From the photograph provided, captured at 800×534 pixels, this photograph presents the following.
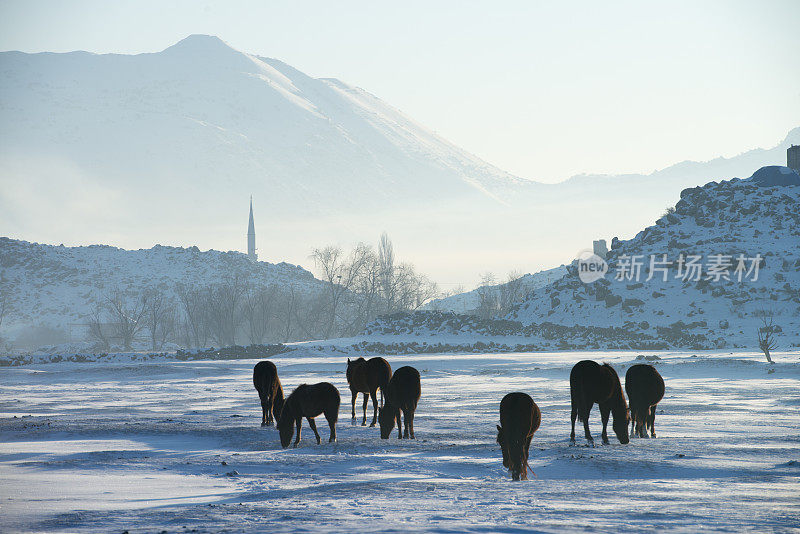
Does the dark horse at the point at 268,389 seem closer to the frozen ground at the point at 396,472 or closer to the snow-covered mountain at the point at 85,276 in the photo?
the frozen ground at the point at 396,472

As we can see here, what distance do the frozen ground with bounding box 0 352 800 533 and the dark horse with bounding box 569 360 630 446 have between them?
0.58 meters

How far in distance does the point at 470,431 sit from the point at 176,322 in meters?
106

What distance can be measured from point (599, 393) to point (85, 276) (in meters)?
139

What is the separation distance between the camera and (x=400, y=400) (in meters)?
19.8

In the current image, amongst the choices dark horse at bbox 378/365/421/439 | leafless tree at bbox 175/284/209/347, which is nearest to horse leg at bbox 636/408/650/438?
dark horse at bbox 378/365/421/439

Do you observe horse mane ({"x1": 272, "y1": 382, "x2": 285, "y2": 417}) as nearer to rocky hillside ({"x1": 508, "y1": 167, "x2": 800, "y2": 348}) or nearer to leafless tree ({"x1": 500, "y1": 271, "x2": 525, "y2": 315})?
rocky hillside ({"x1": 508, "y1": 167, "x2": 800, "y2": 348})

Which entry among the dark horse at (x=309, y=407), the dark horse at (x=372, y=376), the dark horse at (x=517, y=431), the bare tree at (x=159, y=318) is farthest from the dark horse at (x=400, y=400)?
the bare tree at (x=159, y=318)

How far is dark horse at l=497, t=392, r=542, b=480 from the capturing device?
47.6ft

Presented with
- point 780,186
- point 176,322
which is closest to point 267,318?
point 176,322

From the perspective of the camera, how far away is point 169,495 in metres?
13.5

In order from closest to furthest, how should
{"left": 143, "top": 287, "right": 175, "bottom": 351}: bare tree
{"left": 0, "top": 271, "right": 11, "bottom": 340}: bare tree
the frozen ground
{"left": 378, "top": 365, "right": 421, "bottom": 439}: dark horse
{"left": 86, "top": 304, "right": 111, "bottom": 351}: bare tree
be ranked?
the frozen ground < {"left": 378, "top": 365, "right": 421, "bottom": 439}: dark horse < {"left": 86, "top": 304, "right": 111, "bottom": 351}: bare tree < {"left": 143, "top": 287, "right": 175, "bottom": 351}: bare tree < {"left": 0, "top": 271, "right": 11, "bottom": 340}: bare tree

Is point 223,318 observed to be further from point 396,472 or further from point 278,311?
point 396,472

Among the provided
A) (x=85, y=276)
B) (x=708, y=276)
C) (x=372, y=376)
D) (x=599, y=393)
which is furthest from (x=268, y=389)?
(x=85, y=276)

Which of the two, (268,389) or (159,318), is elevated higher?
(159,318)
